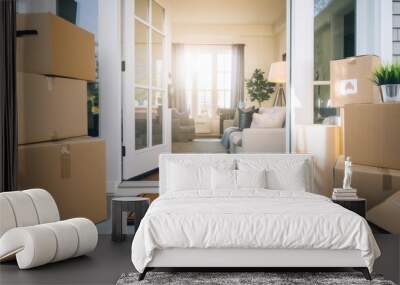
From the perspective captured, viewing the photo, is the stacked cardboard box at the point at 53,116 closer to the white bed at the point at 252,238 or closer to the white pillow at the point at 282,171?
the white pillow at the point at 282,171

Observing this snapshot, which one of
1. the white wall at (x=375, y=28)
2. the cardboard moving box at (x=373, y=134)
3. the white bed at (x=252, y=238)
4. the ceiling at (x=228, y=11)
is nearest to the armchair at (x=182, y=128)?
the ceiling at (x=228, y=11)

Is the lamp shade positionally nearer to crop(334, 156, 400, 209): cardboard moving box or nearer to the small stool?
crop(334, 156, 400, 209): cardboard moving box

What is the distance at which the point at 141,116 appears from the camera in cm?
694

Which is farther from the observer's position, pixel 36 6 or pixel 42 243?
pixel 36 6

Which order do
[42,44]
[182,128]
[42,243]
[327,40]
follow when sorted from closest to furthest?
1. [42,243]
2. [42,44]
3. [327,40]
4. [182,128]

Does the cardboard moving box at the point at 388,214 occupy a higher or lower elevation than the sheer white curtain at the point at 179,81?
lower

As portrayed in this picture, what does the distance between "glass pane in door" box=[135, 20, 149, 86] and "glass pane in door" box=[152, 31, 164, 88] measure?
26 centimetres

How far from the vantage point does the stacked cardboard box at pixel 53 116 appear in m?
4.58

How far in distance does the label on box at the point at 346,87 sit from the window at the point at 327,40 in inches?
20.4

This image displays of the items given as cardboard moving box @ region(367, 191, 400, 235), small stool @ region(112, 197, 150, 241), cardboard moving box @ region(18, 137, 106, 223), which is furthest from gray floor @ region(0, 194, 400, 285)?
cardboard moving box @ region(18, 137, 106, 223)

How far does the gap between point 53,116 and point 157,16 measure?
3.04m

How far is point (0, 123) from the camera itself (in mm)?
4328

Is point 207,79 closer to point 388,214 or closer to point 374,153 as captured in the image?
point 374,153

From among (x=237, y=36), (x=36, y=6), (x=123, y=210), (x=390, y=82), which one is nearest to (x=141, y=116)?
(x=36, y=6)
